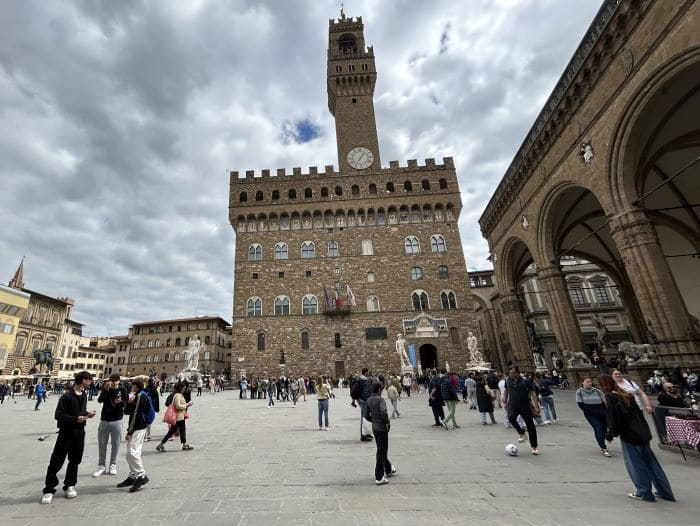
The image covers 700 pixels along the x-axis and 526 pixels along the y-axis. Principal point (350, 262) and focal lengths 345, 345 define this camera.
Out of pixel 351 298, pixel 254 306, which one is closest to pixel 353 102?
pixel 351 298

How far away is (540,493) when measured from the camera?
13.1ft

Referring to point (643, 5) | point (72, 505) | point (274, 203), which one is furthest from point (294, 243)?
point (72, 505)

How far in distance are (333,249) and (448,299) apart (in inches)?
431

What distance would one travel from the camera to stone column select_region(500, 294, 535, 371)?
20.4m

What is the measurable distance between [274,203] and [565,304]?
80.8ft

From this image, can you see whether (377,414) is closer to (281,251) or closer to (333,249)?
(333,249)

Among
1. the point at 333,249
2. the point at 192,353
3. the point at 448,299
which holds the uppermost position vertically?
the point at 333,249

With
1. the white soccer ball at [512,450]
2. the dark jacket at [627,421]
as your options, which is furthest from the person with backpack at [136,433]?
the dark jacket at [627,421]

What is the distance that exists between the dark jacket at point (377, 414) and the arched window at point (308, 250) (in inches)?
1044

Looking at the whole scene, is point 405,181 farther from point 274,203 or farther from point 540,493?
point 540,493

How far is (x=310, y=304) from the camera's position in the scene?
29.7m

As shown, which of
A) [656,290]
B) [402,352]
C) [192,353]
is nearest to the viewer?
[656,290]

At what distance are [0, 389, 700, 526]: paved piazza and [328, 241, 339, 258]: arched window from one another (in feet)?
78.2

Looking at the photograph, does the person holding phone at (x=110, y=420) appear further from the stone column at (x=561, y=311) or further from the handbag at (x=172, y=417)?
the stone column at (x=561, y=311)
